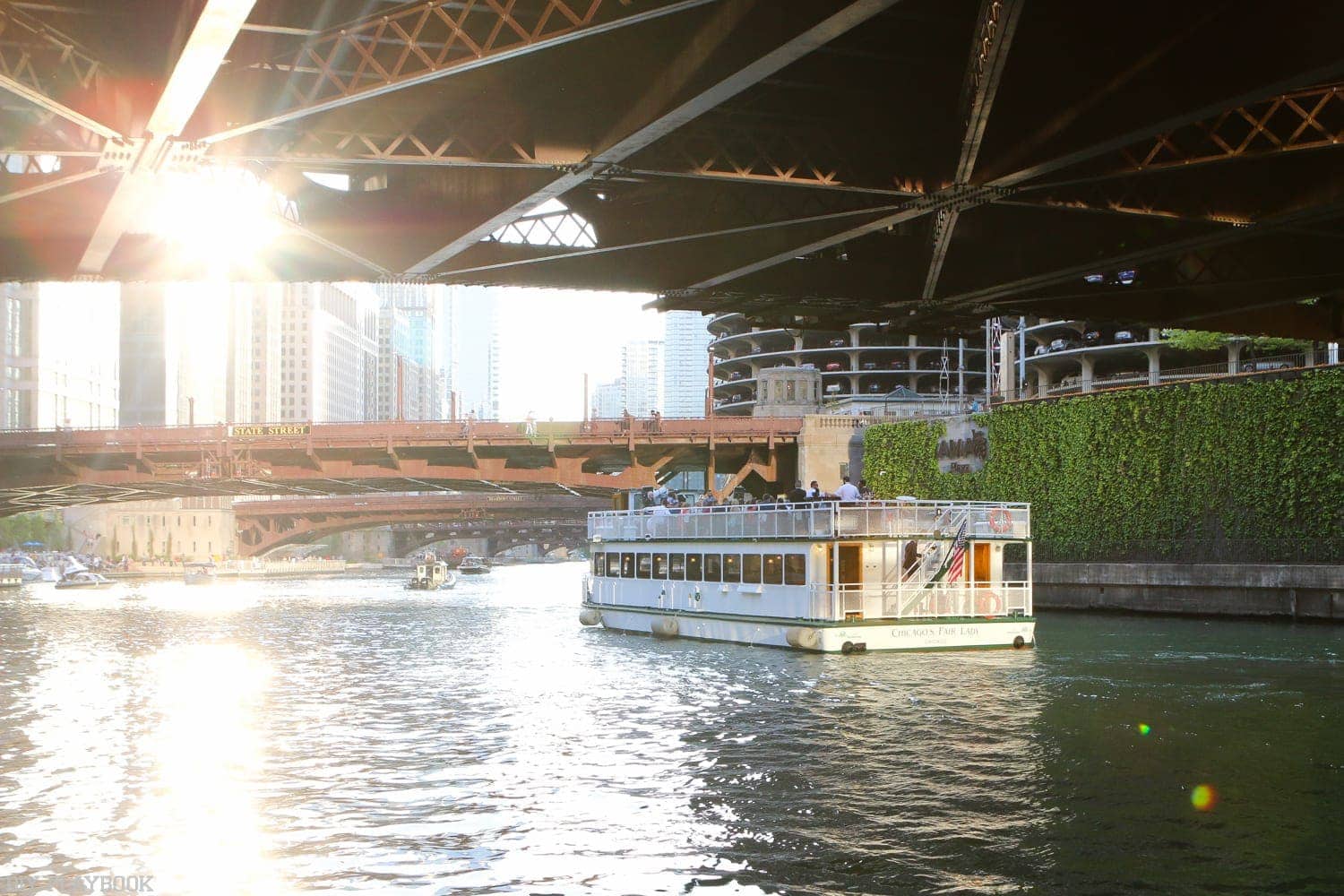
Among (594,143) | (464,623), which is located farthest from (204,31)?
(464,623)

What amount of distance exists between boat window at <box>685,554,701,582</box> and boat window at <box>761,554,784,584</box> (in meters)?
4.50

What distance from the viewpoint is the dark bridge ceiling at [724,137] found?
19.5 meters

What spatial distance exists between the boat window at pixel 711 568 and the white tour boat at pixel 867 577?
3.0 inches

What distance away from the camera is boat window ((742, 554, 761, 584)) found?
153 feet

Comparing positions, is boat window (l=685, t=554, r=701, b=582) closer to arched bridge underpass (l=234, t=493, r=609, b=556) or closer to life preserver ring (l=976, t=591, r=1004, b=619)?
life preserver ring (l=976, t=591, r=1004, b=619)

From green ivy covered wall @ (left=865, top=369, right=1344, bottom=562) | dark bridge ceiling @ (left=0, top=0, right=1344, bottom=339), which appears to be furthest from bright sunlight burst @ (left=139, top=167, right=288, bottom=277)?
green ivy covered wall @ (left=865, top=369, right=1344, bottom=562)

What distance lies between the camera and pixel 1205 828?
1891 cm

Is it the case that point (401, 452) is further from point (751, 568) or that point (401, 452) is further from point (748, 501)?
point (751, 568)

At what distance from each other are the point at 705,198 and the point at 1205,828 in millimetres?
14680

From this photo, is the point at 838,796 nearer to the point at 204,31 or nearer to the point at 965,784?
the point at 965,784

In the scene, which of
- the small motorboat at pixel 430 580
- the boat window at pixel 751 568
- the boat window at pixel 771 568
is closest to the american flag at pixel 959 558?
the boat window at pixel 771 568

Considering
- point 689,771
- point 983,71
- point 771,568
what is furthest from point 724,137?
point 771,568

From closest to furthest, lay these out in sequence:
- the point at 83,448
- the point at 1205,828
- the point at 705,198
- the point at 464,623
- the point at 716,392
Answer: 1. the point at 1205,828
2. the point at 705,198
3. the point at 464,623
4. the point at 83,448
5. the point at 716,392

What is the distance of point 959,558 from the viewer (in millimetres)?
44562
